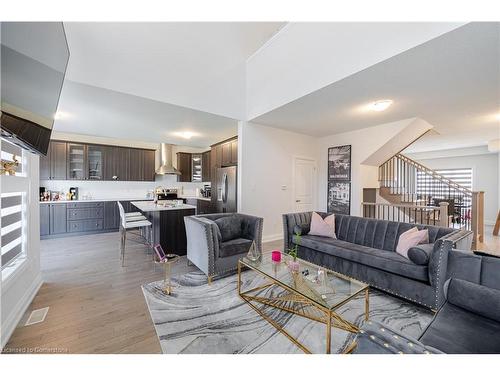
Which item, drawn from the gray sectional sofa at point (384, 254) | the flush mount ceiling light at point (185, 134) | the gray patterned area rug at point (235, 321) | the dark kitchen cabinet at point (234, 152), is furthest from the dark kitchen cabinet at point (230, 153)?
the gray patterned area rug at point (235, 321)

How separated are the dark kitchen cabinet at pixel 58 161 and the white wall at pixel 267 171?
175 inches

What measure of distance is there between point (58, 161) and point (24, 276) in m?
4.20

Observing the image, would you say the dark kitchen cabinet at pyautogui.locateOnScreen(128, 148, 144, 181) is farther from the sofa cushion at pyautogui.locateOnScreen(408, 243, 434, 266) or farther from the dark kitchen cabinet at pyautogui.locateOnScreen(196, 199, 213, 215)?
the sofa cushion at pyautogui.locateOnScreen(408, 243, 434, 266)

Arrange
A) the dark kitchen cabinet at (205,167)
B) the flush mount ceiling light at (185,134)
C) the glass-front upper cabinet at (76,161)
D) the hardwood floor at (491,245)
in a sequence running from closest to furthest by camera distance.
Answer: the hardwood floor at (491,245), the glass-front upper cabinet at (76,161), the flush mount ceiling light at (185,134), the dark kitchen cabinet at (205,167)

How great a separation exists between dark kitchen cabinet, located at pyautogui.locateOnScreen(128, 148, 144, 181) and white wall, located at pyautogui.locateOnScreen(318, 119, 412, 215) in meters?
5.33

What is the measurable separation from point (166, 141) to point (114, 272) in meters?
4.64

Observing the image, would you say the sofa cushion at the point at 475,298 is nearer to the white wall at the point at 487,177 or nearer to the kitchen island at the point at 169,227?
the kitchen island at the point at 169,227

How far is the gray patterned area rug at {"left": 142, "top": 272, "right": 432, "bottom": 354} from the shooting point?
5.38 ft

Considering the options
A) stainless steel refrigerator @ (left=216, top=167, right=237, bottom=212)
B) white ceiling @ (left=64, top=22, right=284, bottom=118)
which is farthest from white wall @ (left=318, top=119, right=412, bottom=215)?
white ceiling @ (left=64, top=22, right=284, bottom=118)

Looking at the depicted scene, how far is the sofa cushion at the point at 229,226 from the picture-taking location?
3.18 meters

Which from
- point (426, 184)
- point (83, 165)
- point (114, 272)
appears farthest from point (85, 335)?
point (426, 184)

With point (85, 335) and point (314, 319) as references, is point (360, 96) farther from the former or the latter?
point (85, 335)

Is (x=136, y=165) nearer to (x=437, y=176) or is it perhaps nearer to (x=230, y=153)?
(x=230, y=153)

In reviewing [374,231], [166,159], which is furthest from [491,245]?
[166,159]
